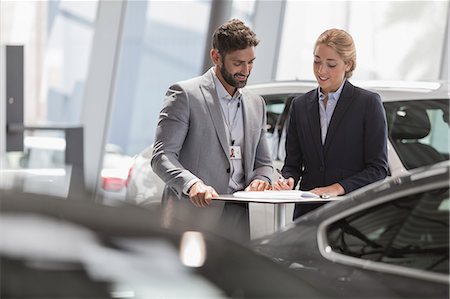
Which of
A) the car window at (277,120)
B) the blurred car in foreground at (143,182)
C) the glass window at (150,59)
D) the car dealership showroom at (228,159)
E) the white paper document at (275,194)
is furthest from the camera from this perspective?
the glass window at (150,59)

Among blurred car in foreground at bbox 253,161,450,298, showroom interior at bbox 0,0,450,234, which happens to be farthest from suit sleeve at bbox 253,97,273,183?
showroom interior at bbox 0,0,450,234

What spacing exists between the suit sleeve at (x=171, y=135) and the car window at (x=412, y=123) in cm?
176

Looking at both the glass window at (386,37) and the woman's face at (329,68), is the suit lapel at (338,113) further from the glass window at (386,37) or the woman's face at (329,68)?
the glass window at (386,37)

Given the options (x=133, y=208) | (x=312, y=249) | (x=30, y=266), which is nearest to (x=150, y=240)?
(x=133, y=208)

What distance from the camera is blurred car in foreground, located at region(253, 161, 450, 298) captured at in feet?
11.2

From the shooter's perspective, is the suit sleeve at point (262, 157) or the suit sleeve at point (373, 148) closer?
the suit sleeve at point (373, 148)

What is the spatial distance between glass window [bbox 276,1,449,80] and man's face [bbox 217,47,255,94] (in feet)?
24.9

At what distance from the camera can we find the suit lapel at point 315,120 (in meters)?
5.11

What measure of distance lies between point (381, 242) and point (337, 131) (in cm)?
148

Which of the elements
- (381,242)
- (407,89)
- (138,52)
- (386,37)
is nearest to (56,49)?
(138,52)

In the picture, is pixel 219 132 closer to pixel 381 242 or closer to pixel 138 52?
pixel 381 242

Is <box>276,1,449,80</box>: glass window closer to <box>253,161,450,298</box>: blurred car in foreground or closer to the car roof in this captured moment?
the car roof

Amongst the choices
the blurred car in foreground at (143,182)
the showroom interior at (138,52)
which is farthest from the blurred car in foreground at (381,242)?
the showroom interior at (138,52)

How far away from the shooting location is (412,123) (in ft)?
21.3
